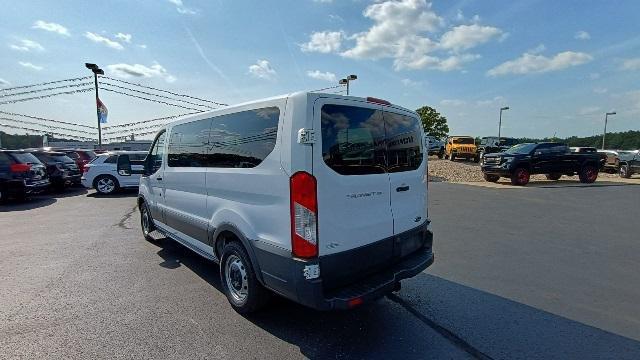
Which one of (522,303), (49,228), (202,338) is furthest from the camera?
(49,228)

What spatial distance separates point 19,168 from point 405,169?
12902 millimetres

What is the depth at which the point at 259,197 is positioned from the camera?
9.96 feet

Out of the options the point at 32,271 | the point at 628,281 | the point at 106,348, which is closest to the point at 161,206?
the point at 32,271

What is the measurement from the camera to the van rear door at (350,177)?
276cm

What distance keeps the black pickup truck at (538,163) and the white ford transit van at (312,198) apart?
46.5 ft

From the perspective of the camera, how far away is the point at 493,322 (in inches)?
131

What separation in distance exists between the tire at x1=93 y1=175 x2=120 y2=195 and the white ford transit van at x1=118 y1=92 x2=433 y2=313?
10.9 metres

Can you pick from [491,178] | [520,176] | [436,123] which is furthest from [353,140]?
[436,123]

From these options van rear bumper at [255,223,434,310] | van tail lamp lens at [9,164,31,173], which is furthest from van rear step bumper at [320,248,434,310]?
van tail lamp lens at [9,164,31,173]

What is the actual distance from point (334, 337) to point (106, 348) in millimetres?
2046

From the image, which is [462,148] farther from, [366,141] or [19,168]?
[19,168]

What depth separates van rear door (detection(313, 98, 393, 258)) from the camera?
2760 millimetres

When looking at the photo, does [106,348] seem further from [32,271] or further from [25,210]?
[25,210]

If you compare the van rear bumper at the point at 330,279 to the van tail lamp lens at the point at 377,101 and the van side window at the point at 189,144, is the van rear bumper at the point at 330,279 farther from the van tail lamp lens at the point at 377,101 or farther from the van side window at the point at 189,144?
the van side window at the point at 189,144
